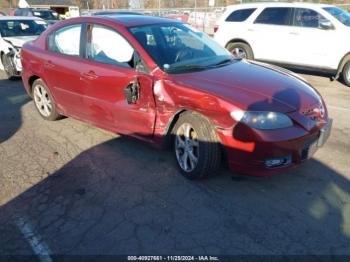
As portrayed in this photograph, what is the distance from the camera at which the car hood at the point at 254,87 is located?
333 centimetres

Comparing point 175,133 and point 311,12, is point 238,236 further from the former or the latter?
point 311,12

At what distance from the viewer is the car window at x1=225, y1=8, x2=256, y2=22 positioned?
9656 millimetres

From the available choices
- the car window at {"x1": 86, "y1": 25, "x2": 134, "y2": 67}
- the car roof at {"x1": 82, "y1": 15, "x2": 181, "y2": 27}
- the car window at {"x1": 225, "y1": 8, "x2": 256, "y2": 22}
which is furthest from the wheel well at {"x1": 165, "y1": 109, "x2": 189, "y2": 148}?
the car window at {"x1": 225, "y1": 8, "x2": 256, "y2": 22}

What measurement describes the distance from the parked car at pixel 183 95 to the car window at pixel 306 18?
15.9 feet

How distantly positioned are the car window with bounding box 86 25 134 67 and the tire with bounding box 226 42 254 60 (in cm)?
590

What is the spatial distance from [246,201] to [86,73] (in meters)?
2.61

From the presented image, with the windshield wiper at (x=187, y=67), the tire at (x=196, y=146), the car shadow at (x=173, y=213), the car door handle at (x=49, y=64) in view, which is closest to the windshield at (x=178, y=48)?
the windshield wiper at (x=187, y=67)

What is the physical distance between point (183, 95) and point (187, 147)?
586mm

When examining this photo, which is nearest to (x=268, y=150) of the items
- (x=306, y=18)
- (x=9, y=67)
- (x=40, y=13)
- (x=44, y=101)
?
(x=44, y=101)

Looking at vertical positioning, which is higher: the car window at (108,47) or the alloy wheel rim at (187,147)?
the car window at (108,47)

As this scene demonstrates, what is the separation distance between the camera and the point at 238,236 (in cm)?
293

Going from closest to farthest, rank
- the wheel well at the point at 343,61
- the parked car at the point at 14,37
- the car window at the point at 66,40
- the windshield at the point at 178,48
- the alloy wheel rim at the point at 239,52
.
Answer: the windshield at the point at 178,48 → the car window at the point at 66,40 → the wheel well at the point at 343,61 → the parked car at the point at 14,37 → the alloy wheel rim at the point at 239,52

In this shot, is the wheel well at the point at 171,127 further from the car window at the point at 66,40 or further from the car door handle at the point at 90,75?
the car window at the point at 66,40

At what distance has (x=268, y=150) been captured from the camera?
320 centimetres
